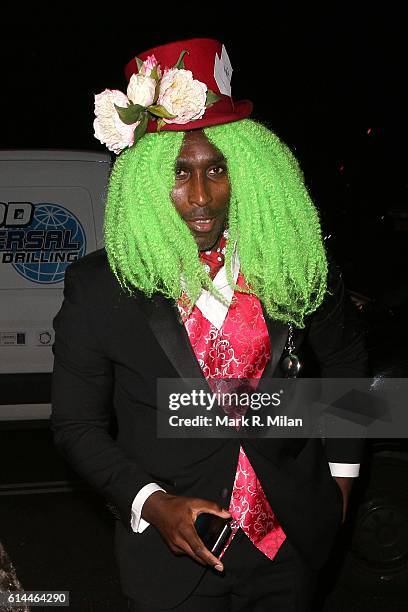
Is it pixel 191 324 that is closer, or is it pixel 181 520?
pixel 181 520

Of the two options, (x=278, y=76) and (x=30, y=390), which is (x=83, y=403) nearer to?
(x=30, y=390)

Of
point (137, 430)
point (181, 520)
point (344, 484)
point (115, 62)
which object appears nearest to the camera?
point (181, 520)

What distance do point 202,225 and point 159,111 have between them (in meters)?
0.31

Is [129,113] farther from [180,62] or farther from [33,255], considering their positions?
[33,255]

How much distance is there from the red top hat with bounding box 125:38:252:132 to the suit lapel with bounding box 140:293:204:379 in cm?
47

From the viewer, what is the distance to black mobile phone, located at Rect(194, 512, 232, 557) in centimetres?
182

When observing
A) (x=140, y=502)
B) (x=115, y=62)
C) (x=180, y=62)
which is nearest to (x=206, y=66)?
(x=180, y=62)

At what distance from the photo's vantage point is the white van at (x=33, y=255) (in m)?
5.17

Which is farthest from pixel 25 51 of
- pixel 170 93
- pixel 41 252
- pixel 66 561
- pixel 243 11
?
pixel 170 93

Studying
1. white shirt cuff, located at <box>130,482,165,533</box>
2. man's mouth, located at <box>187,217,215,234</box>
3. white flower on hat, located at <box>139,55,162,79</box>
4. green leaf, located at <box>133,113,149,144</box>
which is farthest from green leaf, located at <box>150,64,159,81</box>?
white shirt cuff, located at <box>130,482,165,533</box>

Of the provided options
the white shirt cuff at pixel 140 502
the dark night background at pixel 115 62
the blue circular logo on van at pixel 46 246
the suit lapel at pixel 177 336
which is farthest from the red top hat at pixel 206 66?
the dark night background at pixel 115 62

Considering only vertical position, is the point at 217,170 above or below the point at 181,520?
above

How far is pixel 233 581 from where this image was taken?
2.07 m

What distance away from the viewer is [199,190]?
6.66 feet
